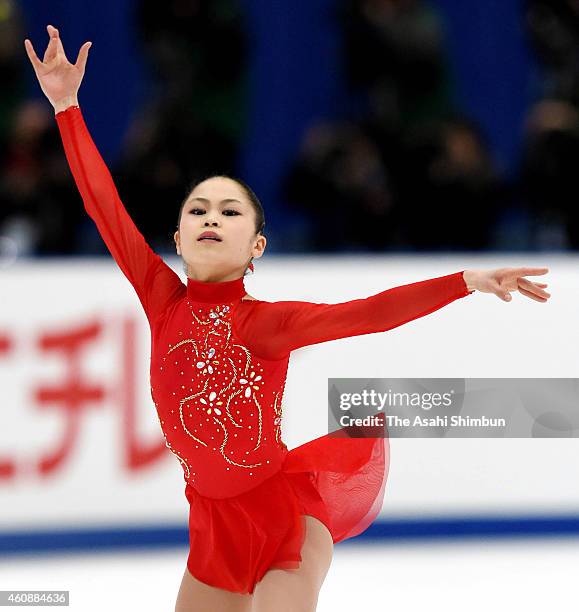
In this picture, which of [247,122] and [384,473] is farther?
[247,122]

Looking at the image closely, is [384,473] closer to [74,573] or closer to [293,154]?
[74,573]

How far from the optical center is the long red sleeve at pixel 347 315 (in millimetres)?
2430

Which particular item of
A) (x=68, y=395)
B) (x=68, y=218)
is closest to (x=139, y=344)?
(x=68, y=395)

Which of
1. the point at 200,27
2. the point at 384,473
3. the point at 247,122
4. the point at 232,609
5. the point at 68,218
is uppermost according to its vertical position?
the point at 200,27

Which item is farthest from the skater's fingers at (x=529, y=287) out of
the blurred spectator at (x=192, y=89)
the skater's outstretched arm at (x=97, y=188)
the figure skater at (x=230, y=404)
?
the blurred spectator at (x=192, y=89)

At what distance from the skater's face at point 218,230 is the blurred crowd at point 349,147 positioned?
6.23 feet

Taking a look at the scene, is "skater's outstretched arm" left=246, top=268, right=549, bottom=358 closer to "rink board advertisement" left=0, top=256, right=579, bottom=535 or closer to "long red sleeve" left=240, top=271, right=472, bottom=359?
"long red sleeve" left=240, top=271, right=472, bottom=359

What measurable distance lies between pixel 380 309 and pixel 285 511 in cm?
57

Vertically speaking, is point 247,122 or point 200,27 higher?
point 200,27

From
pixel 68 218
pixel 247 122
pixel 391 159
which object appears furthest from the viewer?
pixel 247 122

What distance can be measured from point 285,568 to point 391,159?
2.82 metres

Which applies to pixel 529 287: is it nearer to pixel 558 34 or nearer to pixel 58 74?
pixel 58 74

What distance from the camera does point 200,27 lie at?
5199 millimetres
